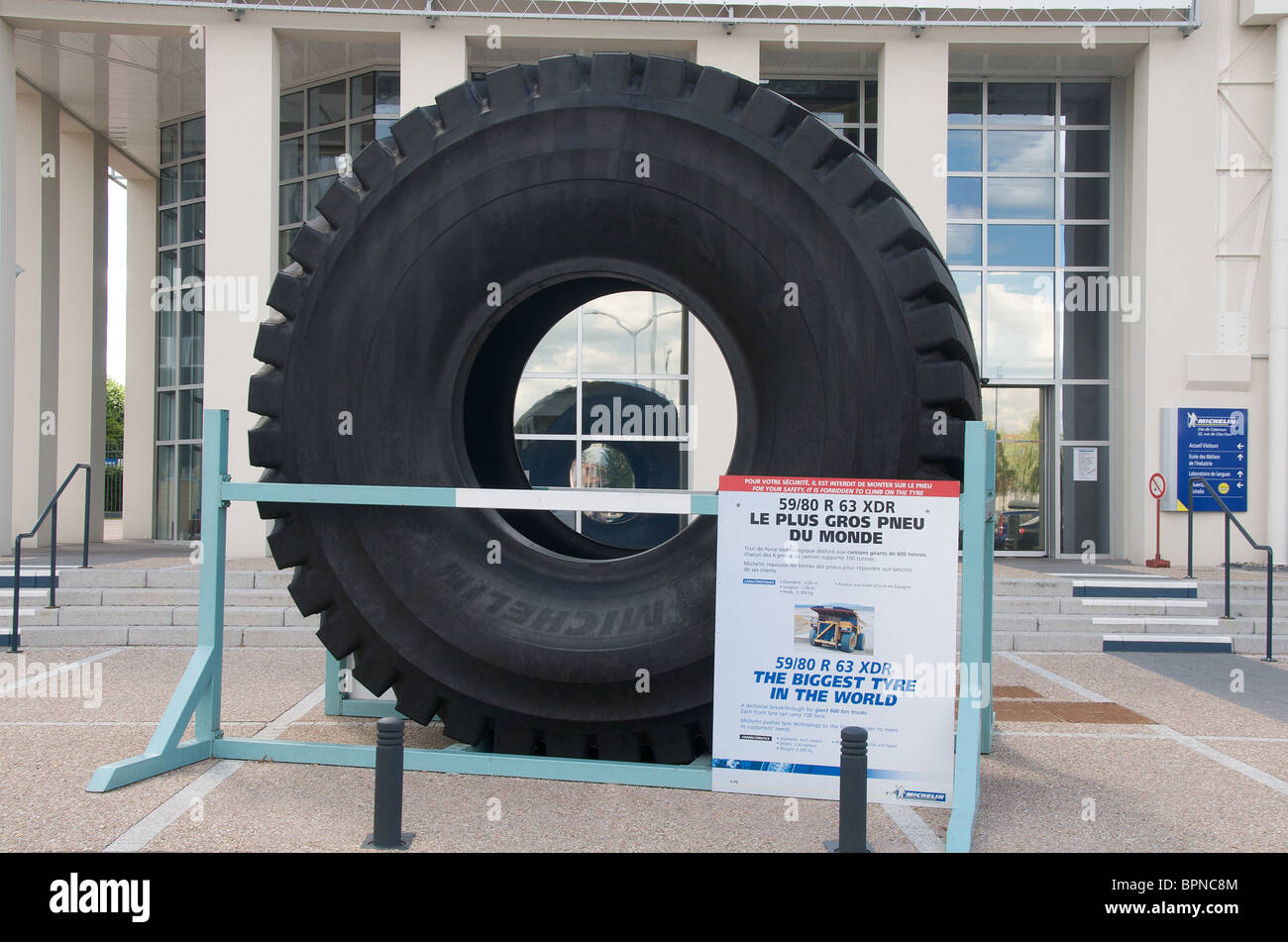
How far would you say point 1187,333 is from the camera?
1268cm

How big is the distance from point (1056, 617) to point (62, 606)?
8.67 meters

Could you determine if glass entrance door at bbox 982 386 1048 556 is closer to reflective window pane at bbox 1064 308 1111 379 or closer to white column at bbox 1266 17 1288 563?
reflective window pane at bbox 1064 308 1111 379

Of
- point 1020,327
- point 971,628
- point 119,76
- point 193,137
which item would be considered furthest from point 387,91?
point 971,628

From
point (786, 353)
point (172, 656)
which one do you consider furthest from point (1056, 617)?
point (172, 656)

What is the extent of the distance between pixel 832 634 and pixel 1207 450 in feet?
35.2

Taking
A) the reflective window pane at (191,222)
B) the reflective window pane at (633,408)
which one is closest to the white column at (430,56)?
the reflective window pane at (633,408)

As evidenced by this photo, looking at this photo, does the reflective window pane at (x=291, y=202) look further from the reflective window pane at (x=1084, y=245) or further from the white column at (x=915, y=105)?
the reflective window pane at (x=1084, y=245)

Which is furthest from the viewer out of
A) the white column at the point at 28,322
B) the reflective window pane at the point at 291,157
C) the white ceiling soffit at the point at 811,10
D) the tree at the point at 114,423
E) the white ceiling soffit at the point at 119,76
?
the tree at the point at 114,423

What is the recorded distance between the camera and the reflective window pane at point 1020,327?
14.4 metres

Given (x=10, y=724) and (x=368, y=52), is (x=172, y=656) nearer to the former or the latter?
(x=10, y=724)

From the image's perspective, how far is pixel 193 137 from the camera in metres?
16.7

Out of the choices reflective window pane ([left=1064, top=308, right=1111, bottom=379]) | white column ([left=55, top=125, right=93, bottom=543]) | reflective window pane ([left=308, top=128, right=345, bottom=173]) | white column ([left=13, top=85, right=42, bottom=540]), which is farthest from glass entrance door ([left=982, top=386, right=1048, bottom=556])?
white column ([left=55, top=125, right=93, bottom=543])

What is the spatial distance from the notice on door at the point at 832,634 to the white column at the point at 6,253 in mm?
11629
